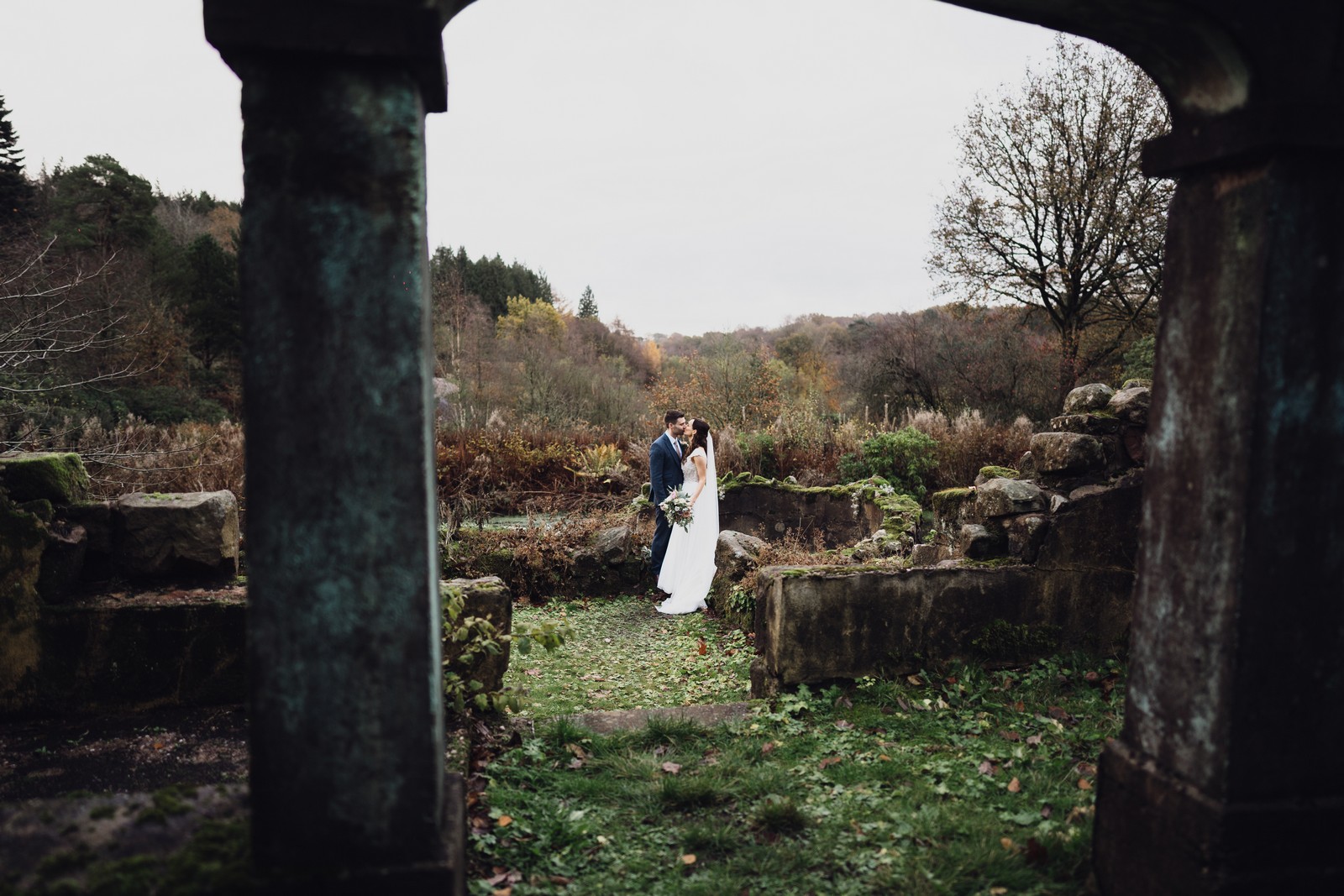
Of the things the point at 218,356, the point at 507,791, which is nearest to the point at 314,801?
the point at 507,791

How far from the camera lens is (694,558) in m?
8.74

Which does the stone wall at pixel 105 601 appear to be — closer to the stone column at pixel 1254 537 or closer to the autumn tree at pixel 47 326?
the autumn tree at pixel 47 326

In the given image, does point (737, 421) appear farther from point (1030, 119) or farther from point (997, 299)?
point (1030, 119)

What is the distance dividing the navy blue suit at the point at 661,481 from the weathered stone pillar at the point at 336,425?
23.6ft

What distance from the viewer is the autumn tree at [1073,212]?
16.1 metres

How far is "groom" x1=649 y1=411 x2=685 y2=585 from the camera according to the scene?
Result: 9.04 meters

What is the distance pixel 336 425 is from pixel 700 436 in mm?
7564

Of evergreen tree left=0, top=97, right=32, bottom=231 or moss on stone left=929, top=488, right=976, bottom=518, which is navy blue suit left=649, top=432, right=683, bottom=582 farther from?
evergreen tree left=0, top=97, right=32, bottom=231

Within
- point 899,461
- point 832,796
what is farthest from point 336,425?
point 899,461

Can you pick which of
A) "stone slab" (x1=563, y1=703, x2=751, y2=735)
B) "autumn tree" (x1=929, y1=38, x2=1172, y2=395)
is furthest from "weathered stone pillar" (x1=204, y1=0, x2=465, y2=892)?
"autumn tree" (x1=929, y1=38, x2=1172, y2=395)

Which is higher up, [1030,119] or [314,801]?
[1030,119]

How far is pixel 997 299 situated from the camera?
18.0 metres

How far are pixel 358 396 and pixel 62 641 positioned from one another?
293cm

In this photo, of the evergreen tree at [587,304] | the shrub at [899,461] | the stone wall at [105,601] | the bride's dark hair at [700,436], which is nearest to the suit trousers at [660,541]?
the bride's dark hair at [700,436]
